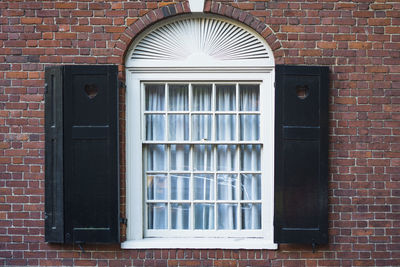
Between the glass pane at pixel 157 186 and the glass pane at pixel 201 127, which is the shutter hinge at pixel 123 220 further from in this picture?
the glass pane at pixel 201 127

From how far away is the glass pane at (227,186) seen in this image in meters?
5.05

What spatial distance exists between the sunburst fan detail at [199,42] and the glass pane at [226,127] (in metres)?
0.68

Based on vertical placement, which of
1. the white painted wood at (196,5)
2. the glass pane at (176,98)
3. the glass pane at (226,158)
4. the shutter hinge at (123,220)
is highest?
the white painted wood at (196,5)

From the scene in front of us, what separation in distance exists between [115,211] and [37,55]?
193 cm

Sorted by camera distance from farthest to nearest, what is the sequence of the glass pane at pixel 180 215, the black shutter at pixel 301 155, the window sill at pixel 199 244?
the glass pane at pixel 180 215 → the window sill at pixel 199 244 → the black shutter at pixel 301 155

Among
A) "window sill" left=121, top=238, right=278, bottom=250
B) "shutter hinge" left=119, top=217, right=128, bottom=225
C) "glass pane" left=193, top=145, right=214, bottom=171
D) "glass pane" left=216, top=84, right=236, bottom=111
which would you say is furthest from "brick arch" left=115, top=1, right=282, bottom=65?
"window sill" left=121, top=238, right=278, bottom=250

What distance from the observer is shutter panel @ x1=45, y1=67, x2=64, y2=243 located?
4.75 m

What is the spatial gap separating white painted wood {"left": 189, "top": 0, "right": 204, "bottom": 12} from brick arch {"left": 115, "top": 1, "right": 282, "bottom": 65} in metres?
0.04

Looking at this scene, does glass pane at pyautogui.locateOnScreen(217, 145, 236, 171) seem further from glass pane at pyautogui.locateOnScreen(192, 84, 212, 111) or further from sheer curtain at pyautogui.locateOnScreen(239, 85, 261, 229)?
glass pane at pyautogui.locateOnScreen(192, 84, 212, 111)

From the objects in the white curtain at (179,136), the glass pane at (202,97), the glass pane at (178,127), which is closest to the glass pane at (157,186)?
the white curtain at (179,136)

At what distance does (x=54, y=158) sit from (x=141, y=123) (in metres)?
1.01

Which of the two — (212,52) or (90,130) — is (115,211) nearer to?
(90,130)

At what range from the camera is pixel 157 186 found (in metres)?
5.06

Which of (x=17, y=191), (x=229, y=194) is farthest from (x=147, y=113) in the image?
(x=17, y=191)
